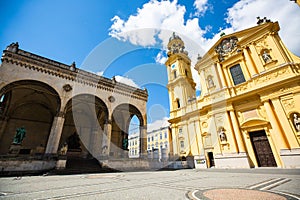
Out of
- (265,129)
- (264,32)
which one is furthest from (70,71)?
(264,32)

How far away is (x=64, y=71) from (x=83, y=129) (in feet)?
29.4

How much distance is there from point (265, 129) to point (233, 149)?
350 centimetres

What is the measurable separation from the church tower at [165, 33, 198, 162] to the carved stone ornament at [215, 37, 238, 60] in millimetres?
6480

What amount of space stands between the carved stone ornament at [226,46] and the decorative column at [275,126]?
849cm

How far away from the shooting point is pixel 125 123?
20.0 metres

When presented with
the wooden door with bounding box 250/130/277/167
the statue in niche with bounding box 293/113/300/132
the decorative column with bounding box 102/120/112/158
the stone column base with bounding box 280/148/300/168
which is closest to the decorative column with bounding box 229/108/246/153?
the wooden door with bounding box 250/130/277/167

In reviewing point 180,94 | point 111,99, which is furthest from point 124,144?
point 180,94

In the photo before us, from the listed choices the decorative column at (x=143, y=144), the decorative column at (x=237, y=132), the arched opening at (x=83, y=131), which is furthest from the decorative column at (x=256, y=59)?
the arched opening at (x=83, y=131)

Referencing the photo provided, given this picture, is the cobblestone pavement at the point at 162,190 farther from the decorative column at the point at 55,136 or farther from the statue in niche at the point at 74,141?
the statue in niche at the point at 74,141

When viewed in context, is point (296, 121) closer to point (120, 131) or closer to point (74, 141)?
point (120, 131)

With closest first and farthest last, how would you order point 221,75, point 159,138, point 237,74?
point 237,74, point 221,75, point 159,138

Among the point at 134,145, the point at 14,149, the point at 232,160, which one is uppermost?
the point at 134,145

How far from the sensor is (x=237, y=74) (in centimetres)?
1681

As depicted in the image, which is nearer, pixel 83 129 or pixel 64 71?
pixel 64 71
